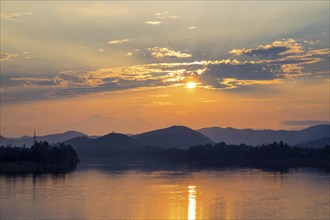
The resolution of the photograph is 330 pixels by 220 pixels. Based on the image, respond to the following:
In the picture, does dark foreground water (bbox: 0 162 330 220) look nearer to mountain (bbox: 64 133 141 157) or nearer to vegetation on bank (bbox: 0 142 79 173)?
Result: vegetation on bank (bbox: 0 142 79 173)

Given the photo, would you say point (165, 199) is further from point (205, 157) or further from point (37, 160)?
point (205, 157)

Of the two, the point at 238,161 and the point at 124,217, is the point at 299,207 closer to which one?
the point at 124,217

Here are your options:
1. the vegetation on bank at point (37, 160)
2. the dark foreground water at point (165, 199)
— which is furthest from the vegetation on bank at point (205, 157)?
the dark foreground water at point (165, 199)

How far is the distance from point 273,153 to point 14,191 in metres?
63.4

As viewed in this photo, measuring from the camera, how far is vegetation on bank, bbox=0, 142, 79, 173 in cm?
6724

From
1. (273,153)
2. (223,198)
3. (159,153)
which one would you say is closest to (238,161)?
(273,153)

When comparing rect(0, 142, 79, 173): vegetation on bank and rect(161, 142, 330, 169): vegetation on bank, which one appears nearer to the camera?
rect(0, 142, 79, 173): vegetation on bank

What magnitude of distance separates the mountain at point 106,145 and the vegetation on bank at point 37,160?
66.8m

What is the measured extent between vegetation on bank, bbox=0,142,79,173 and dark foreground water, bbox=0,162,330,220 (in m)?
17.8

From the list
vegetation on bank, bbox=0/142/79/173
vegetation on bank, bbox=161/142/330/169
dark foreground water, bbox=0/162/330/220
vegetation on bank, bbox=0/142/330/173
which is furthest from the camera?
vegetation on bank, bbox=161/142/330/169

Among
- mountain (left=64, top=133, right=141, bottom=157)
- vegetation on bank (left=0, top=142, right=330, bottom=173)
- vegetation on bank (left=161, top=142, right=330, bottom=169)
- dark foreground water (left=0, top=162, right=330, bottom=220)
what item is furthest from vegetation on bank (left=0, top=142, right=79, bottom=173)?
mountain (left=64, top=133, right=141, bottom=157)

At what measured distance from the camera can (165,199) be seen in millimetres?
35938

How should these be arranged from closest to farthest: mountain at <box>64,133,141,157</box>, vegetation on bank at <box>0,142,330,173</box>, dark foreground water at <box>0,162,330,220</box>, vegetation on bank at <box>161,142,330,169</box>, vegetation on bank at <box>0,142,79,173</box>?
1. dark foreground water at <box>0,162,330,220</box>
2. vegetation on bank at <box>0,142,79,173</box>
3. vegetation on bank at <box>0,142,330,173</box>
4. vegetation on bank at <box>161,142,330,169</box>
5. mountain at <box>64,133,141,157</box>

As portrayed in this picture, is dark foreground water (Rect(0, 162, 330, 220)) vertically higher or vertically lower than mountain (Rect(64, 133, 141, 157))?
lower
